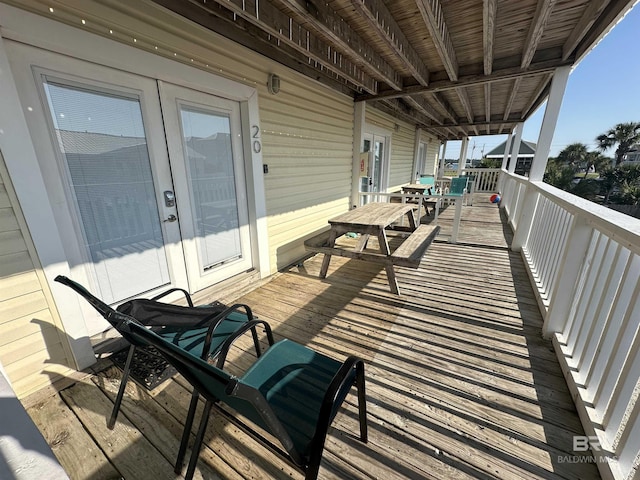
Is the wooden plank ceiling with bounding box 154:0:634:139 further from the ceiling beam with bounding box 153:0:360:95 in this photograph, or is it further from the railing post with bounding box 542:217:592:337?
the railing post with bounding box 542:217:592:337

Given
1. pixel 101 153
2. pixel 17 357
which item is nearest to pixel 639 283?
pixel 101 153

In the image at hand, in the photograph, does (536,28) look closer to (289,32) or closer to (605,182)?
(289,32)

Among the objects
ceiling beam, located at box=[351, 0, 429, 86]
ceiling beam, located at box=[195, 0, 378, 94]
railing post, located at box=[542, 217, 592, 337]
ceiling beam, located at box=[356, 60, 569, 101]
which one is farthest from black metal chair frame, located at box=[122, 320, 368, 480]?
ceiling beam, located at box=[356, 60, 569, 101]

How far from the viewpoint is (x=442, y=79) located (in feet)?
12.5

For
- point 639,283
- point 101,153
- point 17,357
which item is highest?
point 101,153

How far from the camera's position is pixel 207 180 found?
2.45m

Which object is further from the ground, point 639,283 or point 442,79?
point 442,79

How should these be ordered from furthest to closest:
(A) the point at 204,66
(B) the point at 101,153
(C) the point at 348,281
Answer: (C) the point at 348,281 < (A) the point at 204,66 < (B) the point at 101,153

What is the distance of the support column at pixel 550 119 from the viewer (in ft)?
10.4

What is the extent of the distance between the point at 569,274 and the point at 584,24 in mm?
2411

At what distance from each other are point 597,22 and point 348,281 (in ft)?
11.3

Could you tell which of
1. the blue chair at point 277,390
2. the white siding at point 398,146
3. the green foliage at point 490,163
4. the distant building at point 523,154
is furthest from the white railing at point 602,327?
the green foliage at point 490,163

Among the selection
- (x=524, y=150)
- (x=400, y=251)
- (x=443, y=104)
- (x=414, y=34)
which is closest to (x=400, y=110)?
(x=443, y=104)

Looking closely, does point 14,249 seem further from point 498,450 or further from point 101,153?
point 498,450
